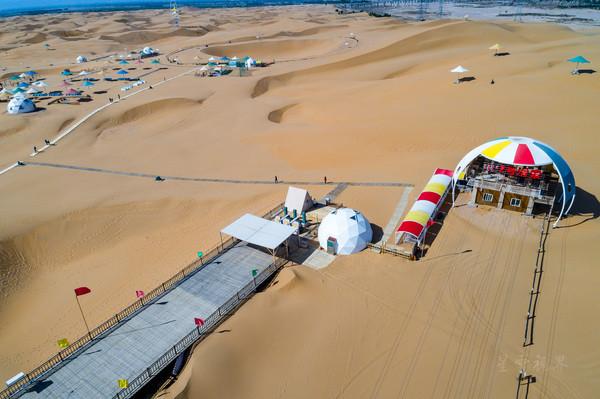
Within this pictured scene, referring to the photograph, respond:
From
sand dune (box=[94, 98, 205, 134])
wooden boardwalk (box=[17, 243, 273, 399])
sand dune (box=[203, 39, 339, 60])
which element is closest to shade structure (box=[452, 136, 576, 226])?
wooden boardwalk (box=[17, 243, 273, 399])

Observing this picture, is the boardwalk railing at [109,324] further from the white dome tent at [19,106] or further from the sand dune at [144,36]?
the sand dune at [144,36]

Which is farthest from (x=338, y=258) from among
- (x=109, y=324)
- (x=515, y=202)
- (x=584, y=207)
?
(x=584, y=207)

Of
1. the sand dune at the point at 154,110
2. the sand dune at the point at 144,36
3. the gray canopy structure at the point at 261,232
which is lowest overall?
the gray canopy structure at the point at 261,232

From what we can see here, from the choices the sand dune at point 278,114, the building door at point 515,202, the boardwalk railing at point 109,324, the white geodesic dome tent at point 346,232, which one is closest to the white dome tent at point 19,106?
the sand dune at point 278,114

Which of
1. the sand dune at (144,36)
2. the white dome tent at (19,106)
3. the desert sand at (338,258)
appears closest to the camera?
the desert sand at (338,258)

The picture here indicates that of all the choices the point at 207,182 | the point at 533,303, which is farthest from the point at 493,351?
the point at 207,182

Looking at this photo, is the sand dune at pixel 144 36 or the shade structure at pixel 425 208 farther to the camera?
the sand dune at pixel 144 36

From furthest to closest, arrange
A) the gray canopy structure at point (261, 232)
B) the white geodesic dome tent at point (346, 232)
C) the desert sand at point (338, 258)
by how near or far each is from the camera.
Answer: the white geodesic dome tent at point (346, 232)
the gray canopy structure at point (261, 232)
the desert sand at point (338, 258)
